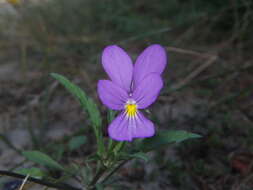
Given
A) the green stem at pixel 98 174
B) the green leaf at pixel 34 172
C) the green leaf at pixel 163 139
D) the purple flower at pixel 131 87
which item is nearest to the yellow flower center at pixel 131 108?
the purple flower at pixel 131 87

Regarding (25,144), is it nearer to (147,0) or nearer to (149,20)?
(149,20)

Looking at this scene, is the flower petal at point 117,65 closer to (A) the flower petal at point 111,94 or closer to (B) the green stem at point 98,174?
(A) the flower petal at point 111,94

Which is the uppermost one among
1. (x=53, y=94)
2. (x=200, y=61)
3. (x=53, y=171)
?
(x=200, y=61)

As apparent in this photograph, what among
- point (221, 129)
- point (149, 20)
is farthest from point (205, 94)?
point (149, 20)

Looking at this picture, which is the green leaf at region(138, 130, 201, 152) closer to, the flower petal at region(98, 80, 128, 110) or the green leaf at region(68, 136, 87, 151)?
the flower petal at region(98, 80, 128, 110)

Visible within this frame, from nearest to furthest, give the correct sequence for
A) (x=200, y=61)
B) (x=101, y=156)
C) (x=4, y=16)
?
1. (x=101, y=156)
2. (x=200, y=61)
3. (x=4, y=16)

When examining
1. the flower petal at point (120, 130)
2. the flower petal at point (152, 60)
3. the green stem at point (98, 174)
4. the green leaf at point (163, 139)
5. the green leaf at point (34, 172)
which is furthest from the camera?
the green leaf at point (34, 172)

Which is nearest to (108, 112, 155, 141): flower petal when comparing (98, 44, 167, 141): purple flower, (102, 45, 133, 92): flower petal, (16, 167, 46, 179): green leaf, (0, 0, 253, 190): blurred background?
(98, 44, 167, 141): purple flower

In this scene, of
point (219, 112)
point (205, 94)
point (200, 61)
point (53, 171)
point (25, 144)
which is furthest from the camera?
point (200, 61)
